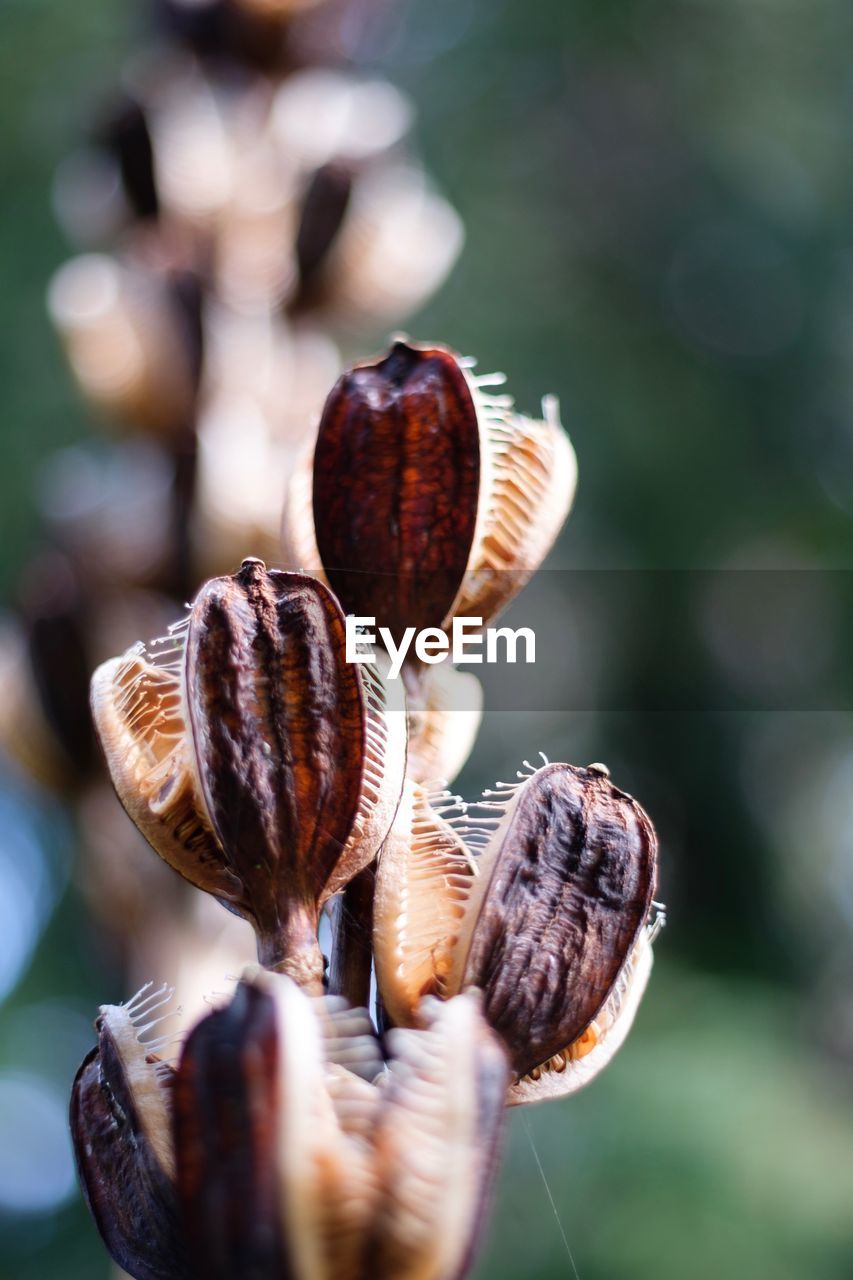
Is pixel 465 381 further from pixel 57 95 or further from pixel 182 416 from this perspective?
pixel 57 95

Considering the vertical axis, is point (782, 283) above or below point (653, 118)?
below

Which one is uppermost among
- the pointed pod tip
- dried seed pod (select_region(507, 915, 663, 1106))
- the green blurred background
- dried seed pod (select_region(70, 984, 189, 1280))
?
the pointed pod tip

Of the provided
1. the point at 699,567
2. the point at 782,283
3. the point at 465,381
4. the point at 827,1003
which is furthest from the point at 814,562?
the point at 465,381

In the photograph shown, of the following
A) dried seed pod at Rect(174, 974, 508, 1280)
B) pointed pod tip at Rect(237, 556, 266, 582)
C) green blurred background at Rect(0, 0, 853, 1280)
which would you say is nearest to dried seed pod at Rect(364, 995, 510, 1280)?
dried seed pod at Rect(174, 974, 508, 1280)

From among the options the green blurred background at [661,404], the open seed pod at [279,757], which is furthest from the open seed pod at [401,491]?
the green blurred background at [661,404]

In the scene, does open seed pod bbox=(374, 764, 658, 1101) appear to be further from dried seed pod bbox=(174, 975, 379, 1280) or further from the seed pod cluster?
dried seed pod bbox=(174, 975, 379, 1280)

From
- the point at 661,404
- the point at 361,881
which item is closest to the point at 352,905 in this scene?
the point at 361,881
